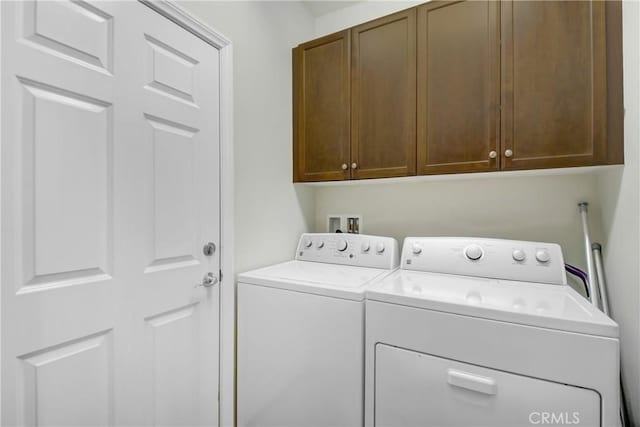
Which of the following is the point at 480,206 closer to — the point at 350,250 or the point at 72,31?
the point at 350,250

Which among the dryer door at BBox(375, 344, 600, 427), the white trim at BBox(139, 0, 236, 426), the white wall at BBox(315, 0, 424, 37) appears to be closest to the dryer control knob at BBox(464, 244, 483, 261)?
the dryer door at BBox(375, 344, 600, 427)

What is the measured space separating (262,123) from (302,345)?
1.18 metres

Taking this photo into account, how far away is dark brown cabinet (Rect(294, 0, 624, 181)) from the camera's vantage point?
1.21m

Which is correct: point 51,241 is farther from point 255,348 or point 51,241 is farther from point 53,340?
point 255,348

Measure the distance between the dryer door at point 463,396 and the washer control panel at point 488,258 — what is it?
0.56m

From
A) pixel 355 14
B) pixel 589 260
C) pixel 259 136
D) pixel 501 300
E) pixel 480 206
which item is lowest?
pixel 501 300

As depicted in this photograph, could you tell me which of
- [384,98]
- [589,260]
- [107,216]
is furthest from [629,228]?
[107,216]

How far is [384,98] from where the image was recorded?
64.4 inches

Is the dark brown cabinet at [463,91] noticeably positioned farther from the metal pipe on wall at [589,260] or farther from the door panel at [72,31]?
the door panel at [72,31]

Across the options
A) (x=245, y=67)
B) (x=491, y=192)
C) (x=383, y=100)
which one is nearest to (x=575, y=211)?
(x=491, y=192)

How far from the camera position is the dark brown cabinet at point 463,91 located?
1.21 m

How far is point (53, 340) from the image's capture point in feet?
2.96

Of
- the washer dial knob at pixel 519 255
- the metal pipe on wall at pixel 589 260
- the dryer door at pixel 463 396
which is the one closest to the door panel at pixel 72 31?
the dryer door at pixel 463 396

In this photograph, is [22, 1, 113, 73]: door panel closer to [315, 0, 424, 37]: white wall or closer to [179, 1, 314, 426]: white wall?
[179, 1, 314, 426]: white wall
